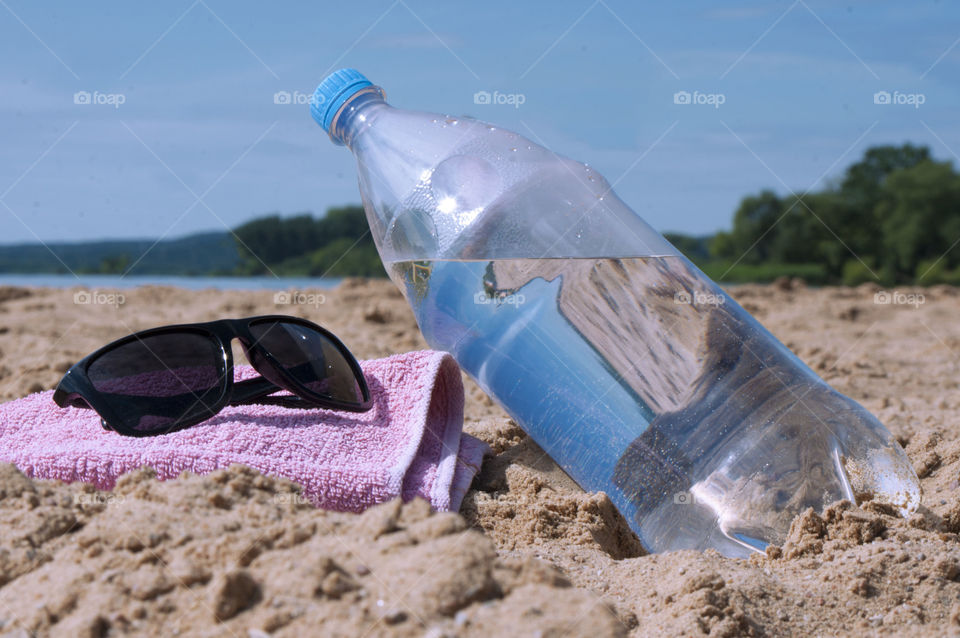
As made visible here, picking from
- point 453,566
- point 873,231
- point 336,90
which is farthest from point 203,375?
point 873,231

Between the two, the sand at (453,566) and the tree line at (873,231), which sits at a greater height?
the tree line at (873,231)

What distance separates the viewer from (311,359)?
190cm

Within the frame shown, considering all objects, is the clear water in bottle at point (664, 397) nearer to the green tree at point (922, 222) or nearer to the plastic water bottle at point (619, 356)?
the plastic water bottle at point (619, 356)

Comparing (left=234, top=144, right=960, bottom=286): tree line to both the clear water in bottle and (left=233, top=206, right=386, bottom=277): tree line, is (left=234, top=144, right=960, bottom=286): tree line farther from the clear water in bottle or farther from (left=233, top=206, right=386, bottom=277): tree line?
the clear water in bottle

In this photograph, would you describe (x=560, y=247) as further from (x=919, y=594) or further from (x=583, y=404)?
(x=919, y=594)

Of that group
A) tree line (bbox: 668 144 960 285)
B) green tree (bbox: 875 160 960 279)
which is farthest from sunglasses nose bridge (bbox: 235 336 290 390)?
green tree (bbox: 875 160 960 279)

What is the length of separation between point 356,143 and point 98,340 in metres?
2.33

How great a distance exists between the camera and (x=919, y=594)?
4.42 ft

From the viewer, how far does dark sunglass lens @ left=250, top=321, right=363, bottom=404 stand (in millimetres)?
A: 1881

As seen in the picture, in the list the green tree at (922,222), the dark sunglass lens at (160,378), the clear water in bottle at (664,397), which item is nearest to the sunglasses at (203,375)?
the dark sunglass lens at (160,378)

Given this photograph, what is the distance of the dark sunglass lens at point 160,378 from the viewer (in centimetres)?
176

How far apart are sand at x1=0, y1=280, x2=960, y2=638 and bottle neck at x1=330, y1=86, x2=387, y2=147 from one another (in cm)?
97

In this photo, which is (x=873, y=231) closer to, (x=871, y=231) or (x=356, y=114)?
(x=871, y=231)

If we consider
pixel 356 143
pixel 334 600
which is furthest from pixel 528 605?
pixel 356 143
